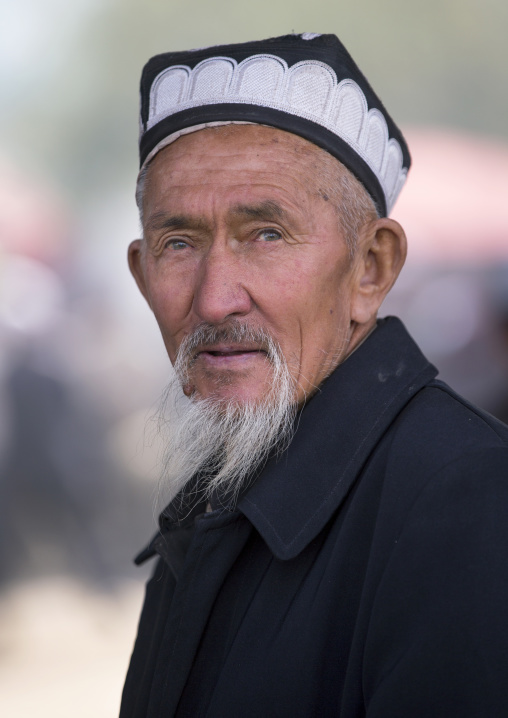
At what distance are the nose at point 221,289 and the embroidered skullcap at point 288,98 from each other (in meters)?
0.31

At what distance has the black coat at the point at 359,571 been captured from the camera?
116 cm

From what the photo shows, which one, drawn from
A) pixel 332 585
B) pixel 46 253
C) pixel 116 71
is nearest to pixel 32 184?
pixel 46 253

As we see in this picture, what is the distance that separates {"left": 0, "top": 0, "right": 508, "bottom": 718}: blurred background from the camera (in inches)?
219

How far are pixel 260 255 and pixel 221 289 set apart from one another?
12 cm

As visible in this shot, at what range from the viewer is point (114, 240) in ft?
21.8

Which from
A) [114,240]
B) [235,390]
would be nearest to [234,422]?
[235,390]

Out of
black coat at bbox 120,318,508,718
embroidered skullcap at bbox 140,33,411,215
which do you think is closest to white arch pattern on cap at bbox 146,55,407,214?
embroidered skullcap at bbox 140,33,411,215

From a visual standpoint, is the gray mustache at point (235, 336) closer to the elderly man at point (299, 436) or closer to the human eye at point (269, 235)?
the elderly man at point (299, 436)

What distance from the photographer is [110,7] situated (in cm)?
675

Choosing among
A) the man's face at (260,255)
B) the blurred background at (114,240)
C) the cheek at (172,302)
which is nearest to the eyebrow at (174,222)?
the man's face at (260,255)

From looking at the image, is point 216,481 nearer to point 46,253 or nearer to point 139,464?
point 139,464

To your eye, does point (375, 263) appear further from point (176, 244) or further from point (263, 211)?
point (176, 244)

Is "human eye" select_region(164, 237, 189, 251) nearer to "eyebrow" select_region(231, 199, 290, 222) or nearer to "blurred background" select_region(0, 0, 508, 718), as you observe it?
"eyebrow" select_region(231, 199, 290, 222)

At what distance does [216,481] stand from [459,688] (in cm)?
73
